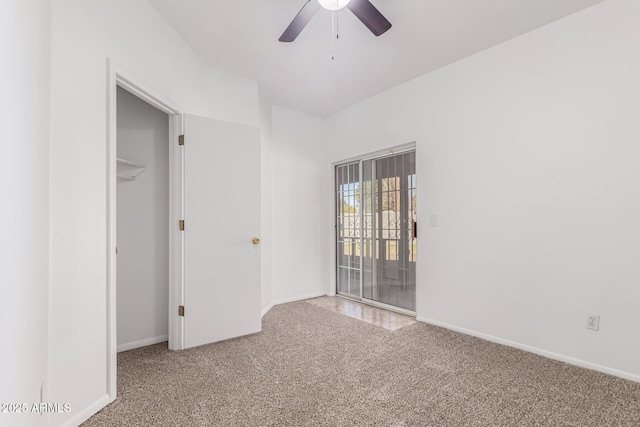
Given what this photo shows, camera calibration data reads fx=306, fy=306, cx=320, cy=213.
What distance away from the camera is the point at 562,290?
244 centimetres

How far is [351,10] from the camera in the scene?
1.93 metres

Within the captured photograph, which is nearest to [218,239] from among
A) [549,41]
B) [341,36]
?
[341,36]

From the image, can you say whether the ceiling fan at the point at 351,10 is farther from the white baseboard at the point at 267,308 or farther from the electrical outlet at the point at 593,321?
the white baseboard at the point at 267,308

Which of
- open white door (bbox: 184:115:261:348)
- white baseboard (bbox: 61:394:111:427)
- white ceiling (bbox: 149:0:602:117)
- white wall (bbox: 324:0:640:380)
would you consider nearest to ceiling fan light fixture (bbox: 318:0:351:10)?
white ceiling (bbox: 149:0:602:117)

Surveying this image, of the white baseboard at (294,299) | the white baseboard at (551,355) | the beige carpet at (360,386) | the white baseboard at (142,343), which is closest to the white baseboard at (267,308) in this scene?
the white baseboard at (294,299)

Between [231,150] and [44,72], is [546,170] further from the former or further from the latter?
[44,72]

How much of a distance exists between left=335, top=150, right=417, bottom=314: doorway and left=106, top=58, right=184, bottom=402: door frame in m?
2.40

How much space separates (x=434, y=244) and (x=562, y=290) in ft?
3.77

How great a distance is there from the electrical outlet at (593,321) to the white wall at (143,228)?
3.52 metres

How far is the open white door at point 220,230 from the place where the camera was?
271 cm

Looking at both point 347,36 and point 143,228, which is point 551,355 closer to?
point 347,36

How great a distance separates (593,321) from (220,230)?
3.10m

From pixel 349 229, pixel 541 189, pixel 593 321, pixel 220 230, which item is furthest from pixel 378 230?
pixel 593 321

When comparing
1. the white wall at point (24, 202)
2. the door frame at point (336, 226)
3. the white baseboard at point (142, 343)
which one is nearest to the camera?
the white wall at point (24, 202)
